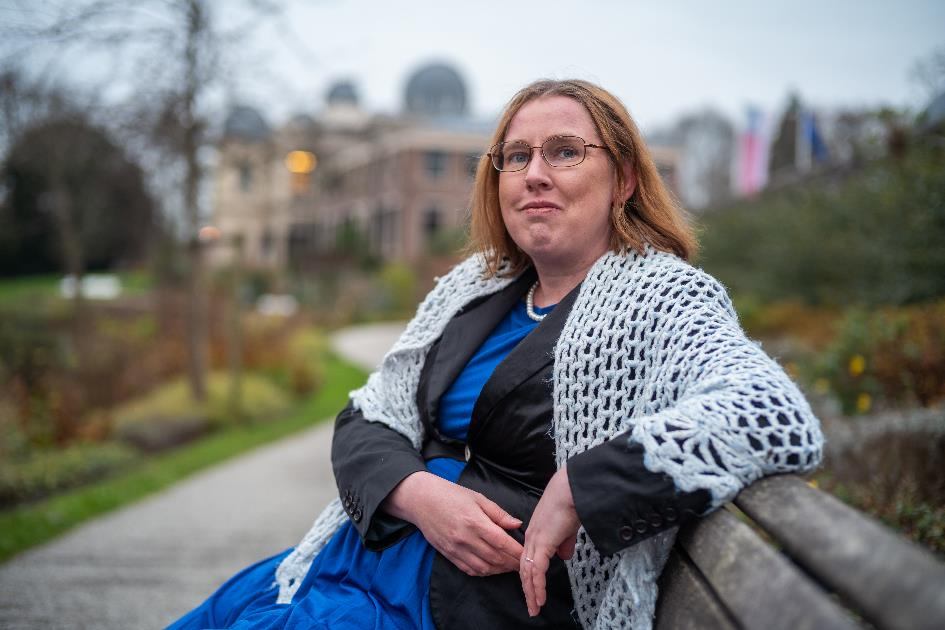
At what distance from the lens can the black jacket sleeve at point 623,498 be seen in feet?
4.71

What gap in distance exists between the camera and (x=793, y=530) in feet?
3.94

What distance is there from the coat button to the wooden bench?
Answer: 0.41 feet

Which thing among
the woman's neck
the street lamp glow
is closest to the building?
the street lamp glow

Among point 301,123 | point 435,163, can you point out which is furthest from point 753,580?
point 435,163

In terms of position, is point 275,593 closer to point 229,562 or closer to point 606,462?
point 606,462

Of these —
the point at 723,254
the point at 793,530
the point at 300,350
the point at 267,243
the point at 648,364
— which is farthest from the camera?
the point at 267,243

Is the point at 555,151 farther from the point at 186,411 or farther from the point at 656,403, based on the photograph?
the point at 186,411

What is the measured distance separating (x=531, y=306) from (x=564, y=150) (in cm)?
45

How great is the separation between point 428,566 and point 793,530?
0.97 m

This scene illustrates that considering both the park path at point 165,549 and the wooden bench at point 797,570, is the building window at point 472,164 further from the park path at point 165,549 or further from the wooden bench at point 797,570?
the park path at point 165,549

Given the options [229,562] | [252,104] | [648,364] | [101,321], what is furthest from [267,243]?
[648,364]

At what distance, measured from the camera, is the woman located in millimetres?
1451

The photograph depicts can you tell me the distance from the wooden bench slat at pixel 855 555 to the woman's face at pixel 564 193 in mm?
901

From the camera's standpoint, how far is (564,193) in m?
2.06
